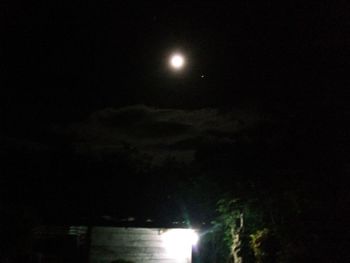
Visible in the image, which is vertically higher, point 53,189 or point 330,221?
point 53,189

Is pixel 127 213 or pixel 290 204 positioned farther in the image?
pixel 127 213

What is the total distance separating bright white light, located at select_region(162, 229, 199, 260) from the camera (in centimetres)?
1488

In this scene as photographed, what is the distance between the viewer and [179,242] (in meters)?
15.0

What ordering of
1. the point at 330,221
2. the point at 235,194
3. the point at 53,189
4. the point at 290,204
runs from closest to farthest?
the point at 330,221 → the point at 290,204 → the point at 235,194 → the point at 53,189

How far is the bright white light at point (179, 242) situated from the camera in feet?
Result: 48.8

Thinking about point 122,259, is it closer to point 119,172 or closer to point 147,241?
point 147,241

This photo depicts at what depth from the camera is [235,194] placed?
12992 mm

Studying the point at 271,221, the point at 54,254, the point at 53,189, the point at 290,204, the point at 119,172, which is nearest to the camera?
the point at 290,204

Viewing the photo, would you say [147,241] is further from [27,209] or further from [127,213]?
[27,209]

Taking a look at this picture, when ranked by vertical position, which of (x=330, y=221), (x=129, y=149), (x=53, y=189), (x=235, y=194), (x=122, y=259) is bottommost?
(x=122, y=259)

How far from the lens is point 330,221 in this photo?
10.5 meters

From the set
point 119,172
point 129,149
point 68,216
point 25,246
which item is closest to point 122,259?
point 68,216

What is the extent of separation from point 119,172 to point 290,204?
65.5 feet

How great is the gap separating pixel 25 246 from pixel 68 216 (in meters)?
1.80
